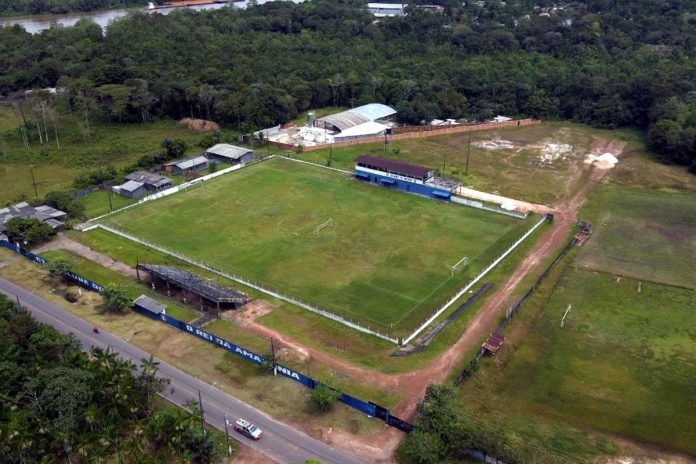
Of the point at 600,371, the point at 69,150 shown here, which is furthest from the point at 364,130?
the point at 600,371

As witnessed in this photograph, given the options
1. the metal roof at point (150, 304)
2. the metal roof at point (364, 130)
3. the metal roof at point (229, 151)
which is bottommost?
the metal roof at point (150, 304)

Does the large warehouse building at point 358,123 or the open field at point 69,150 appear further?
the large warehouse building at point 358,123

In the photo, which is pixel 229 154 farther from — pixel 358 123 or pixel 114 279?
pixel 114 279

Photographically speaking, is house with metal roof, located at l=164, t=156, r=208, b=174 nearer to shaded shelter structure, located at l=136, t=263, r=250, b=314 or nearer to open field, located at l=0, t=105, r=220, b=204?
open field, located at l=0, t=105, r=220, b=204

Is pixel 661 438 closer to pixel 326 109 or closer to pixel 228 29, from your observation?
pixel 326 109

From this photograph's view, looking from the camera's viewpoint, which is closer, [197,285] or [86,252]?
[197,285]

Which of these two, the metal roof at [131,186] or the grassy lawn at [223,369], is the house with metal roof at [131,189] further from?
the grassy lawn at [223,369]

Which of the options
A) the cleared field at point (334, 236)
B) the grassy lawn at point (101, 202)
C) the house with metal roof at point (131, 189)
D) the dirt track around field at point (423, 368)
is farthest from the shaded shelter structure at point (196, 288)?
the house with metal roof at point (131, 189)

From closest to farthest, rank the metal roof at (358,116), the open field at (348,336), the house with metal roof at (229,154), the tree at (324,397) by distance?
the tree at (324,397) < the open field at (348,336) < the house with metal roof at (229,154) < the metal roof at (358,116)
